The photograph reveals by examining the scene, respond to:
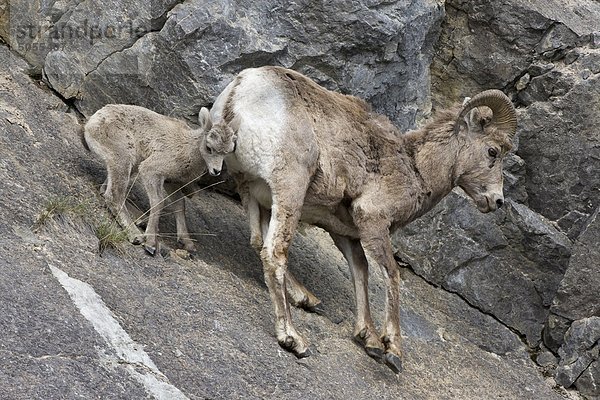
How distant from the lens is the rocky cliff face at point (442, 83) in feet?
31.3

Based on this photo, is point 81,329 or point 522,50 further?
point 522,50

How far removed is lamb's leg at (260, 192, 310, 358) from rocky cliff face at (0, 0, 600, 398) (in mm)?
1403

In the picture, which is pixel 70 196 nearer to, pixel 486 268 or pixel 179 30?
pixel 179 30

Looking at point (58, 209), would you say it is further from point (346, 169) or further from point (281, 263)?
point (346, 169)

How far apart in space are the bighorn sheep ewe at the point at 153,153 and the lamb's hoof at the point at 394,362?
83.3 inches

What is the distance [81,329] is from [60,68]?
4702 mm

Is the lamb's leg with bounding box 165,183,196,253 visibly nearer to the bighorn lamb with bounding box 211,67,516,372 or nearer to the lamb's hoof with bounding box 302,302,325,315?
the bighorn lamb with bounding box 211,67,516,372

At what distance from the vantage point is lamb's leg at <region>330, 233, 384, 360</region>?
7980mm

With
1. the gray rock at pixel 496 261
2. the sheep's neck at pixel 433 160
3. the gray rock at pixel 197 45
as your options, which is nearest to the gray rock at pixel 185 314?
the gray rock at pixel 496 261

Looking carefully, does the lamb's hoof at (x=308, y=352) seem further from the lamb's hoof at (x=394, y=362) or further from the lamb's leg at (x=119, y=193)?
the lamb's leg at (x=119, y=193)

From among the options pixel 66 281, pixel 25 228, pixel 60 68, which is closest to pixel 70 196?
pixel 25 228

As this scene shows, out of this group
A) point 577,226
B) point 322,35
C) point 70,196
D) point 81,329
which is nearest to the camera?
point 81,329

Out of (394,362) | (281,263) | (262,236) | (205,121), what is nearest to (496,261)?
(394,362)

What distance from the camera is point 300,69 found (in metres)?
9.91
